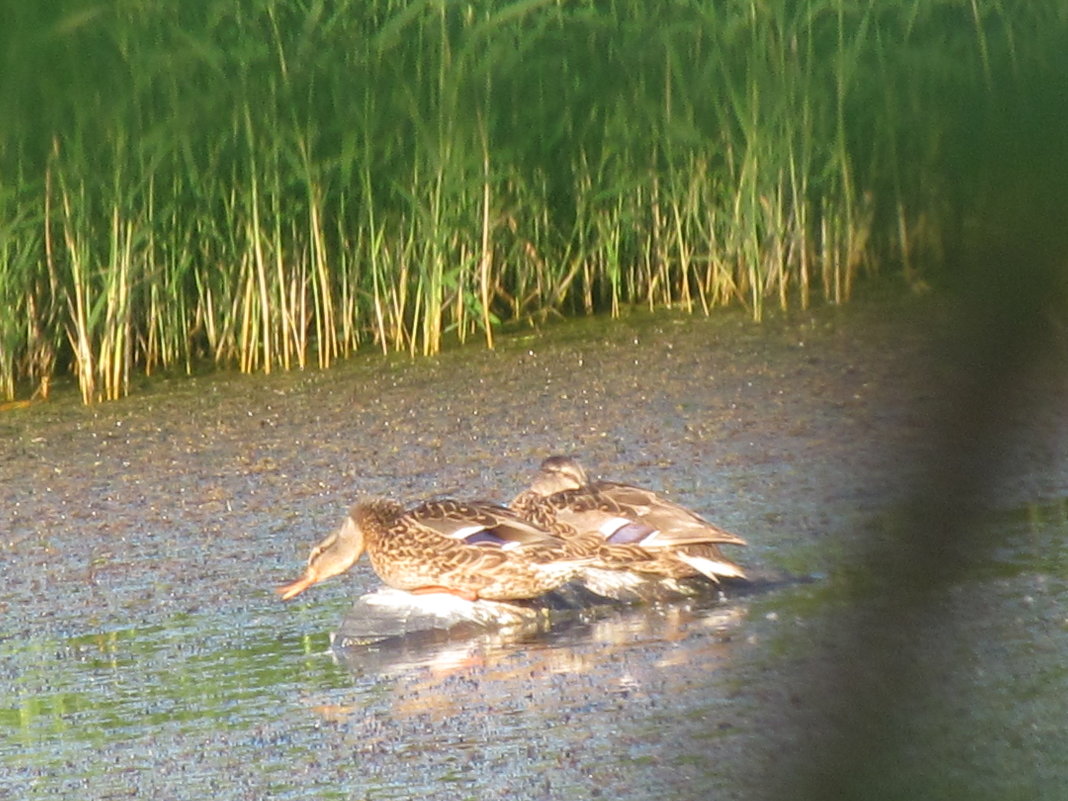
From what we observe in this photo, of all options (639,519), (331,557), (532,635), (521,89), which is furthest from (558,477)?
(521,89)

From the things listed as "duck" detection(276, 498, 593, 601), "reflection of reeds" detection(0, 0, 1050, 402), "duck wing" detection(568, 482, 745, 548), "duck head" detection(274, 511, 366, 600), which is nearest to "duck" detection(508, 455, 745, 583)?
"duck wing" detection(568, 482, 745, 548)

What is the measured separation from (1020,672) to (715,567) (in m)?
1.31

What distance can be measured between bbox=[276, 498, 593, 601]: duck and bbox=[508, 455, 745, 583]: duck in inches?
4.6

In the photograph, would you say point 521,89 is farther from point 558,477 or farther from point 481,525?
point 558,477

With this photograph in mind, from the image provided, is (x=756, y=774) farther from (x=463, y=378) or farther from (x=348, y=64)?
(x=463, y=378)

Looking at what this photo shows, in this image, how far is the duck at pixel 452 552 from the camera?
15.6 feet

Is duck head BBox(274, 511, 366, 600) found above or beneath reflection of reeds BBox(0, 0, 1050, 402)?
beneath

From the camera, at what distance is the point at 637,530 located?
4891 mm

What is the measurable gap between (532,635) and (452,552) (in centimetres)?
40

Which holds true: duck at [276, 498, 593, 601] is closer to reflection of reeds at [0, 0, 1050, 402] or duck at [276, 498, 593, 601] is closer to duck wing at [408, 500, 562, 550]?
duck wing at [408, 500, 562, 550]

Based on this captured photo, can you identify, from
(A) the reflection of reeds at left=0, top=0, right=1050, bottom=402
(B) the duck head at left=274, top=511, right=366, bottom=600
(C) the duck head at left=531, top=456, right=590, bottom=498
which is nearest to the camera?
(A) the reflection of reeds at left=0, top=0, right=1050, bottom=402

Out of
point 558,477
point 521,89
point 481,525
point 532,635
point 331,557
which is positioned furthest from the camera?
point 558,477

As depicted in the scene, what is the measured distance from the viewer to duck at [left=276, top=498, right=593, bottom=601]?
476 cm

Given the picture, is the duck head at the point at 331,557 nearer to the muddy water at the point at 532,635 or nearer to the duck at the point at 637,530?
the muddy water at the point at 532,635
